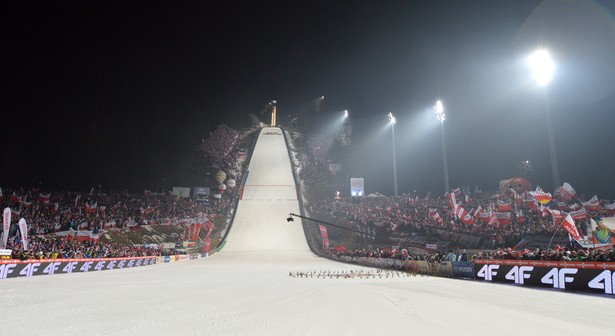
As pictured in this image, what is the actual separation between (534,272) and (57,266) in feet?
72.4

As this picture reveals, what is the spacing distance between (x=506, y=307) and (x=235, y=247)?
35.6 meters

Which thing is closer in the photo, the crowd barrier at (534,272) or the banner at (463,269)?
the crowd barrier at (534,272)

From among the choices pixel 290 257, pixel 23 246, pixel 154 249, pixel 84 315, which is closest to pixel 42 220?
pixel 154 249

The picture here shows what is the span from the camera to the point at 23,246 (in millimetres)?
20047

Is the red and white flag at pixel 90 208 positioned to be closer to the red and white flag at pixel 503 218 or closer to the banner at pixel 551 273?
the banner at pixel 551 273

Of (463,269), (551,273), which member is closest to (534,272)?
(551,273)

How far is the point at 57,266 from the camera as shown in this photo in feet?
63.4

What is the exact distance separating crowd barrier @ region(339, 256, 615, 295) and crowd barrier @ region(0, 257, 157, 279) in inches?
724

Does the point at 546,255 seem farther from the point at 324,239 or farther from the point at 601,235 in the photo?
the point at 324,239

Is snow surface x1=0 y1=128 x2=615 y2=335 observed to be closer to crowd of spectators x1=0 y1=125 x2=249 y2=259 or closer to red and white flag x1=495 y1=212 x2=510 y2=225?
crowd of spectators x1=0 y1=125 x2=249 y2=259

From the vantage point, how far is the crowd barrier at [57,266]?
53.9 ft

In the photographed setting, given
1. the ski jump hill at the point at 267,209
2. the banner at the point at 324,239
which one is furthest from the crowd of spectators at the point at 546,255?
the ski jump hill at the point at 267,209

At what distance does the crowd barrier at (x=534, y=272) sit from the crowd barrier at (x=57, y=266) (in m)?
18.4

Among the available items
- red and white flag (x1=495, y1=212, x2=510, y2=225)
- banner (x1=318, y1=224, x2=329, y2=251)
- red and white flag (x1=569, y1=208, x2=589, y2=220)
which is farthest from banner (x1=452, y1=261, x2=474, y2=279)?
banner (x1=318, y1=224, x2=329, y2=251)
